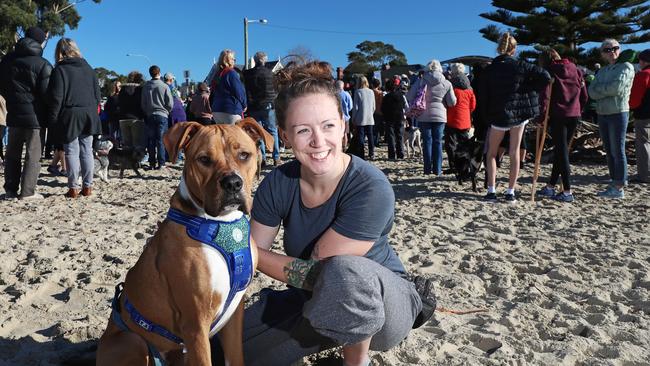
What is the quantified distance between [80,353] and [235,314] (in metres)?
0.95

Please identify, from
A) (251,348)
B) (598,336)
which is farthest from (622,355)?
(251,348)

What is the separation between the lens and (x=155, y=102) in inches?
375

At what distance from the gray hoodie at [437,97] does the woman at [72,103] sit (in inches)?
199

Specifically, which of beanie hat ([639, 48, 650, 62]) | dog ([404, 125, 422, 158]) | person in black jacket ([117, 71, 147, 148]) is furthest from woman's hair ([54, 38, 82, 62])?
beanie hat ([639, 48, 650, 62])

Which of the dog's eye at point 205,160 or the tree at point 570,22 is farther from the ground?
the tree at point 570,22

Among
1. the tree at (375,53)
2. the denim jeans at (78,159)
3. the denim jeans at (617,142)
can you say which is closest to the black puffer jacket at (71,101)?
the denim jeans at (78,159)

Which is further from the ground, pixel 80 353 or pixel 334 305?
pixel 334 305

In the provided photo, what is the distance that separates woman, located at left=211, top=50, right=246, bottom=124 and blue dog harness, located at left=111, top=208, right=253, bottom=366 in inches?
239

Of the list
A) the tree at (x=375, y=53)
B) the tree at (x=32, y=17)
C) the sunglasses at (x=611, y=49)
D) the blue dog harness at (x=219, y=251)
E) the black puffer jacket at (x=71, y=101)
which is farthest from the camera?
the tree at (x=375, y=53)

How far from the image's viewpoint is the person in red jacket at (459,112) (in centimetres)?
821

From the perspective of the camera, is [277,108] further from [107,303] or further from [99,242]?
[99,242]

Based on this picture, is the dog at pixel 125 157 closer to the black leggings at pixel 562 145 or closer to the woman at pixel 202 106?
the woman at pixel 202 106

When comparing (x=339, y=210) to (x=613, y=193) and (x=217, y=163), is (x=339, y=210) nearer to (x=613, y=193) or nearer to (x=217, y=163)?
(x=217, y=163)

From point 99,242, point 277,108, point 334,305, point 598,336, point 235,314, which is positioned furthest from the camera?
point 99,242
